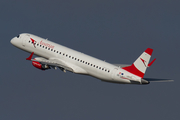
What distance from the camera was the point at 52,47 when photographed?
10212cm

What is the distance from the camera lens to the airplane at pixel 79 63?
93000mm

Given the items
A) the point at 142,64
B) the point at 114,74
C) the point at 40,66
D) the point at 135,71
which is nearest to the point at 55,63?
the point at 40,66

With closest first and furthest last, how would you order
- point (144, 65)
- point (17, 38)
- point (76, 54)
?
point (144, 65) < point (76, 54) < point (17, 38)

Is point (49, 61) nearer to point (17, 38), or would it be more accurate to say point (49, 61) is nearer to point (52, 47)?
point (52, 47)

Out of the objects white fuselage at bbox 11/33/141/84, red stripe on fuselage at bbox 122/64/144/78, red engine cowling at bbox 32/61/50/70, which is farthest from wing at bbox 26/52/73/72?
red stripe on fuselage at bbox 122/64/144/78

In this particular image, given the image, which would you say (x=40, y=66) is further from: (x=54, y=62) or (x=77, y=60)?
(x=77, y=60)

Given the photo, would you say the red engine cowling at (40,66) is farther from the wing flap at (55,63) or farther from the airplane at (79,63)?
the wing flap at (55,63)

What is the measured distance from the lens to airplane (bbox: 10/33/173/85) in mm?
93000

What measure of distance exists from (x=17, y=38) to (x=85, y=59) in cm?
2021

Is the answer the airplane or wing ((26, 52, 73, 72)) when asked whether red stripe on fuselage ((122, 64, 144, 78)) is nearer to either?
the airplane

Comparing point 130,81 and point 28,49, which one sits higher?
point 28,49

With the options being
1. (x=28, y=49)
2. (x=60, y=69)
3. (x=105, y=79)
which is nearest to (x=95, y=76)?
(x=105, y=79)

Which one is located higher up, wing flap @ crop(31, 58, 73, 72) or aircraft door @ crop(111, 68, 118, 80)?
wing flap @ crop(31, 58, 73, 72)

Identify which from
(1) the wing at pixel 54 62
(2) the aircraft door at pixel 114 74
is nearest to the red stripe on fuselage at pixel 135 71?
(2) the aircraft door at pixel 114 74
